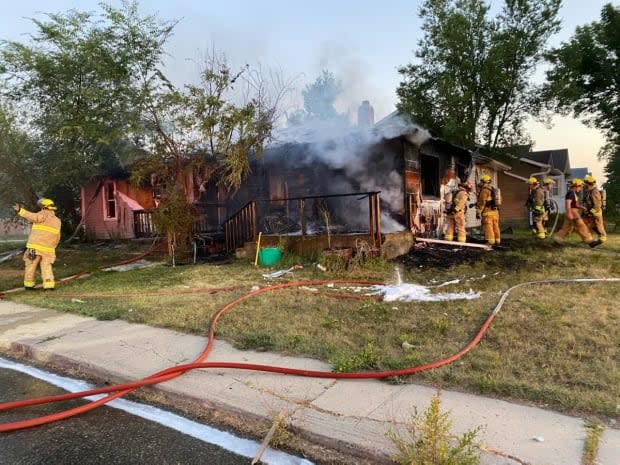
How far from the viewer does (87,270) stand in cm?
1016

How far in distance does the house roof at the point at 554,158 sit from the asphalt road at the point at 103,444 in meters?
33.8

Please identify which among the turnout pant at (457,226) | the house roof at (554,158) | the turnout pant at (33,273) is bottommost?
the turnout pant at (33,273)

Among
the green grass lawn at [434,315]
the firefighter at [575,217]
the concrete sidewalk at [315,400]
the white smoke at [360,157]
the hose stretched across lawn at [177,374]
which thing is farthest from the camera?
the white smoke at [360,157]

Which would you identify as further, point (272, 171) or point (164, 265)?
point (272, 171)

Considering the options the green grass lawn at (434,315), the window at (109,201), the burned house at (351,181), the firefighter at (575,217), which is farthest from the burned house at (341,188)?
the window at (109,201)

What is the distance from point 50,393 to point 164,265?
7364mm

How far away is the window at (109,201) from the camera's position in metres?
18.8

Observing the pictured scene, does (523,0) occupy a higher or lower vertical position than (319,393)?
higher

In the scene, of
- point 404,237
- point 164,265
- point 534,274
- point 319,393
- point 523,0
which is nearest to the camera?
point 319,393

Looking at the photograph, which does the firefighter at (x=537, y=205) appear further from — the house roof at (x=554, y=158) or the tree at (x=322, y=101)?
the house roof at (x=554, y=158)

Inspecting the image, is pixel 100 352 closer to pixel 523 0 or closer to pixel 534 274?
pixel 534 274

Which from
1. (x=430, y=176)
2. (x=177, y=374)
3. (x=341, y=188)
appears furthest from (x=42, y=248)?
(x=430, y=176)

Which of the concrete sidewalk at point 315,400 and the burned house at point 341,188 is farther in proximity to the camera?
the burned house at point 341,188

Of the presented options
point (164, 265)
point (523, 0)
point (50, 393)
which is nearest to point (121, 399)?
point (50, 393)
